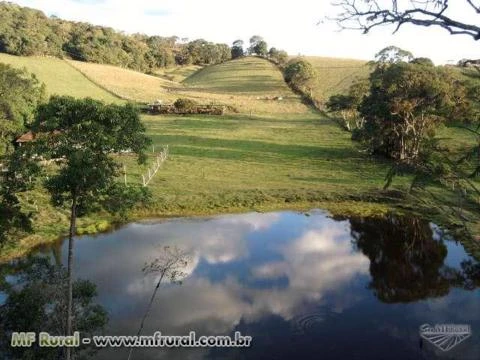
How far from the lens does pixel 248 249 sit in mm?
27000

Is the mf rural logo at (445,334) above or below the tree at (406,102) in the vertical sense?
below

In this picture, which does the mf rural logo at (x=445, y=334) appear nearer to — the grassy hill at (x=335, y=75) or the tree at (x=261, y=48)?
the grassy hill at (x=335, y=75)

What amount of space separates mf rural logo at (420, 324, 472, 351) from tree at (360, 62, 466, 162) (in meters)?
23.3

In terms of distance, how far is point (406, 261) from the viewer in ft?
84.1

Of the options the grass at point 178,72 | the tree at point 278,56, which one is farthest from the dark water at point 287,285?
the grass at point 178,72

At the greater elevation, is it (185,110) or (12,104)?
(12,104)

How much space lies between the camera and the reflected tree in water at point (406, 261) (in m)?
22.5

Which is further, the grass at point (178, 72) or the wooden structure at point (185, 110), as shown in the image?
the grass at point (178, 72)

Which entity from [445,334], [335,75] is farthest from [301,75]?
[445,334]

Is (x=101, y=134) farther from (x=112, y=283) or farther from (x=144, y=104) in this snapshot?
(x=144, y=104)

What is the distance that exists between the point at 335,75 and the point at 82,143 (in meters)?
93.5

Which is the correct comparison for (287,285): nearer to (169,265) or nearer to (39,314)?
(169,265)

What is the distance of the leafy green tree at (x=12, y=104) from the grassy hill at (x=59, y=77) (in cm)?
3738

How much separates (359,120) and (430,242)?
36371 millimetres
